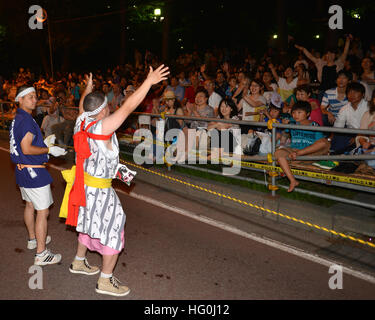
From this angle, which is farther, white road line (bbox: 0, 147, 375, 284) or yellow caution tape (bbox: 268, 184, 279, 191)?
yellow caution tape (bbox: 268, 184, 279, 191)

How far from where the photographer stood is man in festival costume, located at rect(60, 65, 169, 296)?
3723mm

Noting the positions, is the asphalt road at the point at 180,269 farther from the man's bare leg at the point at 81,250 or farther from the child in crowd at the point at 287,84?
the child in crowd at the point at 287,84

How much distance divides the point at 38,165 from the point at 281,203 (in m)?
3.26

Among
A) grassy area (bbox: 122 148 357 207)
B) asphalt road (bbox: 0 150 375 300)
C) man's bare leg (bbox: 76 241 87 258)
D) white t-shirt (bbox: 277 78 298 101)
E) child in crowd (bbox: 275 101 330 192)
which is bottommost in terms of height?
asphalt road (bbox: 0 150 375 300)

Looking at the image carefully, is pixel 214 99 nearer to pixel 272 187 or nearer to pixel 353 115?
pixel 353 115

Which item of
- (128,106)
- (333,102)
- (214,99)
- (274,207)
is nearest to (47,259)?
(128,106)

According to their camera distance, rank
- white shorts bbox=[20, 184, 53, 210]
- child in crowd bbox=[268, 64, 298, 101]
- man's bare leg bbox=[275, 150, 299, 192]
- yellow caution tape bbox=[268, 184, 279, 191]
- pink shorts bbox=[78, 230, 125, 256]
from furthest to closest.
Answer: child in crowd bbox=[268, 64, 298, 101] < yellow caution tape bbox=[268, 184, 279, 191] < man's bare leg bbox=[275, 150, 299, 192] < white shorts bbox=[20, 184, 53, 210] < pink shorts bbox=[78, 230, 125, 256]

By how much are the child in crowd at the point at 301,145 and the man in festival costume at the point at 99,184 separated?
285 centimetres

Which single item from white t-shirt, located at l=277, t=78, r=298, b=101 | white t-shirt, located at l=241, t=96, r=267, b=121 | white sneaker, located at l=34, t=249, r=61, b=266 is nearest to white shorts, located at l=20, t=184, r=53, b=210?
white sneaker, located at l=34, t=249, r=61, b=266

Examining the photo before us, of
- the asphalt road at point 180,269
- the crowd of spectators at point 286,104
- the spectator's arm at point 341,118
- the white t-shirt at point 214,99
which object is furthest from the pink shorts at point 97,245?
the white t-shirt at point 214,99

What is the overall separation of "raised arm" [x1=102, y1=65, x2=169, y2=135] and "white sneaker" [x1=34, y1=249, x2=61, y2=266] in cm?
187

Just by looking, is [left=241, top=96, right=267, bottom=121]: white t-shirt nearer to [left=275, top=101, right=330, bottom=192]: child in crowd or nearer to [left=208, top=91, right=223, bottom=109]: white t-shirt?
[left=208, top=91, right=223, bottom=109]: white t-shirt

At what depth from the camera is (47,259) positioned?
15.3ft

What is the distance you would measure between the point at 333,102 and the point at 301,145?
1.56 metres
